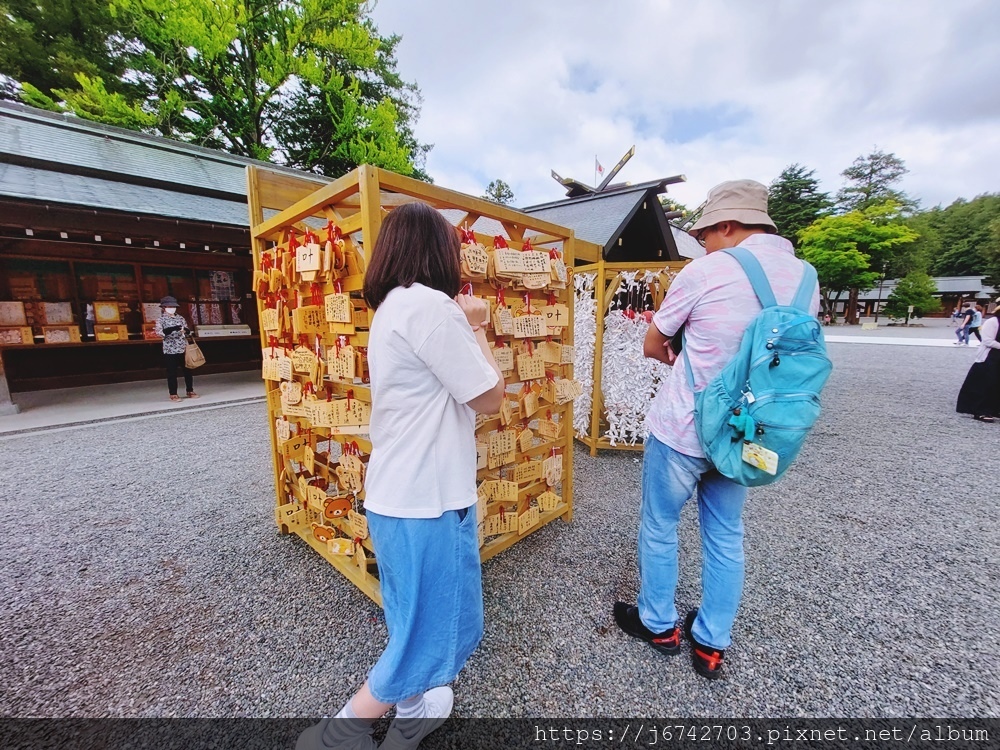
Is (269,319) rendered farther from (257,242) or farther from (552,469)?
(552,469)

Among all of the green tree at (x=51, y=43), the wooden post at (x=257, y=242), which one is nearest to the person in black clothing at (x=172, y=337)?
the wooden post at (x=257, y=242)

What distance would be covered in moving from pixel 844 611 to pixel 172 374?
793cm

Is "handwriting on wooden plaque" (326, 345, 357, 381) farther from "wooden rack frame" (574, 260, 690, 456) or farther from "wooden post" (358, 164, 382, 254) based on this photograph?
"wooden rack frame" (574, 260, 690, 456)

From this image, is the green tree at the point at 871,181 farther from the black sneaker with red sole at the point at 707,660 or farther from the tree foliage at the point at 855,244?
the black sneaker with red sole at the point at 707,660

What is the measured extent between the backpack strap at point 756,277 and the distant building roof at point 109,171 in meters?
6.96

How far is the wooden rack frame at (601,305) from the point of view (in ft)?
12.9

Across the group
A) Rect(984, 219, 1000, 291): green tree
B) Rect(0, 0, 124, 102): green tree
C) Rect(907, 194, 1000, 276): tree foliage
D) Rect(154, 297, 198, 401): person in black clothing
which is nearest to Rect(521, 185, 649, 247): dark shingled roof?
Rect(154, 297, 198, 401): person in black clothing

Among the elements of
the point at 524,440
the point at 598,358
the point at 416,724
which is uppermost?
the point at 598,358

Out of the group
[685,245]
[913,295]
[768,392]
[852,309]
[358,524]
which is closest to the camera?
[768,392]

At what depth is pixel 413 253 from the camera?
42.0 inches

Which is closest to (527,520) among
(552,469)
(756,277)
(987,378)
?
(552,469)

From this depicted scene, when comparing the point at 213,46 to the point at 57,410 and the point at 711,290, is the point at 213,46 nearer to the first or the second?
the point at 57,410

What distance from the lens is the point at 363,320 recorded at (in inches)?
72.3

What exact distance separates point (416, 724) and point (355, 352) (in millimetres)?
1390
